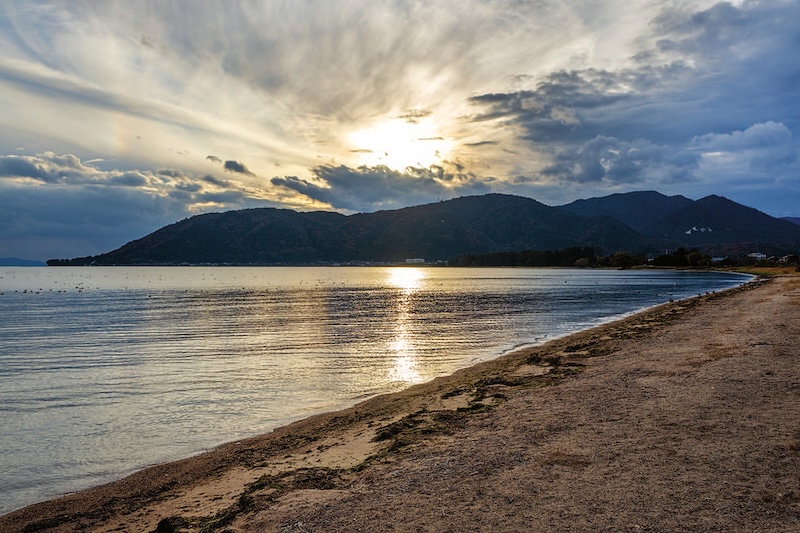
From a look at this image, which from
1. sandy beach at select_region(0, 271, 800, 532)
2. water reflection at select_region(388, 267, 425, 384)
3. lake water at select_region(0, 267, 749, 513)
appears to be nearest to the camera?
sandy beach at select_region(0, 271, 800, 532)

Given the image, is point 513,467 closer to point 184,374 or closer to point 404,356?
point 184,374

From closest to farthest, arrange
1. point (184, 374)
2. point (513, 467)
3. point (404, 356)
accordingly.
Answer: point (513, 467) → point (184, 374) → point (404, 356)

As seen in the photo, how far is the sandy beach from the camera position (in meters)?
7.34

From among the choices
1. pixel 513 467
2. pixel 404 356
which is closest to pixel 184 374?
pixel 404 356

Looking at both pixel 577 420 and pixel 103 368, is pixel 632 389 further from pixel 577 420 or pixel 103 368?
pixel 103 368

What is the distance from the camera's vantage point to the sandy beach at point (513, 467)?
7.34 metres

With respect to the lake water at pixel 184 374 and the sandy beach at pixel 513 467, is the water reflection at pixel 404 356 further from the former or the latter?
the sandy beach at pixel 513 467

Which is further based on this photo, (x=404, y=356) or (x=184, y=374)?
(x=404, y=356)

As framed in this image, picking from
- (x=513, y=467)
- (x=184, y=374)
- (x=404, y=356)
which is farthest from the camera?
(x=404, y=356)

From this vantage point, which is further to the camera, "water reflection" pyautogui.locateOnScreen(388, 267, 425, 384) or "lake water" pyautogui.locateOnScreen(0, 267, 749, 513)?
"water reflection" pyautogui.locateOnScreen(388, 267, 425, 384)

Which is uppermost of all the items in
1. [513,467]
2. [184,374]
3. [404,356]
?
[513,467]

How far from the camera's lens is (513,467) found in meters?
9.23

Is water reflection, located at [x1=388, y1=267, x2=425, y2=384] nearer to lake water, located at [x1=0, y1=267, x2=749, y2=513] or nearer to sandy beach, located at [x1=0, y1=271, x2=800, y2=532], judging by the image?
lake water, located at [x1=0, y1=267, x2=749, y2=513]

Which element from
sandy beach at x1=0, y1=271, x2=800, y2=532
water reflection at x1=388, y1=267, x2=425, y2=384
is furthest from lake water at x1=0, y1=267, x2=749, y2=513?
sandy beach at x1=0, y1=271, x2=800, y2=532
